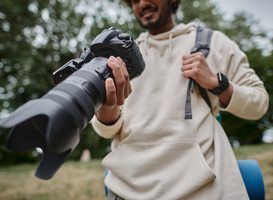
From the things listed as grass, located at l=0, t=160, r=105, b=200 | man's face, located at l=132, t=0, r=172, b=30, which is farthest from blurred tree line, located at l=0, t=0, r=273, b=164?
man's face, located at l=132, t=0, r=172, b=30

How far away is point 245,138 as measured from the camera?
10.3m

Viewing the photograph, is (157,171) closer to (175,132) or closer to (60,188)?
(175,132)

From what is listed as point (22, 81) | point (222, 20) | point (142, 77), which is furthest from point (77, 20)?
point (142, 77)

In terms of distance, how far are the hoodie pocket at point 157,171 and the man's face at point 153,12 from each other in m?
0.70

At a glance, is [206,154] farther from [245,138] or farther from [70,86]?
[245,138]

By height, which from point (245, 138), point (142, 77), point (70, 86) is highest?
point (70, 86)

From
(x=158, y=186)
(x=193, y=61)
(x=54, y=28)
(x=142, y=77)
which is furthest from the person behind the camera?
(x=54, y=28)

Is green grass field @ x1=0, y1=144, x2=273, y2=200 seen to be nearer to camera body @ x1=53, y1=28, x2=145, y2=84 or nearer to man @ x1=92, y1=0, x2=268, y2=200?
man @ x1=92, y1=0, x2=268, y2=200

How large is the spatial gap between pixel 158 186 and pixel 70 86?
527 millimetres

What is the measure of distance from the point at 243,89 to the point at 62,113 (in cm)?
85

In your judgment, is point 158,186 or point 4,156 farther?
point 4,156

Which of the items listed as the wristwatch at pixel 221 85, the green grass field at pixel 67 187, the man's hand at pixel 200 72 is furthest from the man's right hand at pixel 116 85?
the green grass field at pixel 67 187

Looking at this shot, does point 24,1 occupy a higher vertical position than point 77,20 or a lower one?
higher

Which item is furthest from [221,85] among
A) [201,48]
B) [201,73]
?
[201,48]
